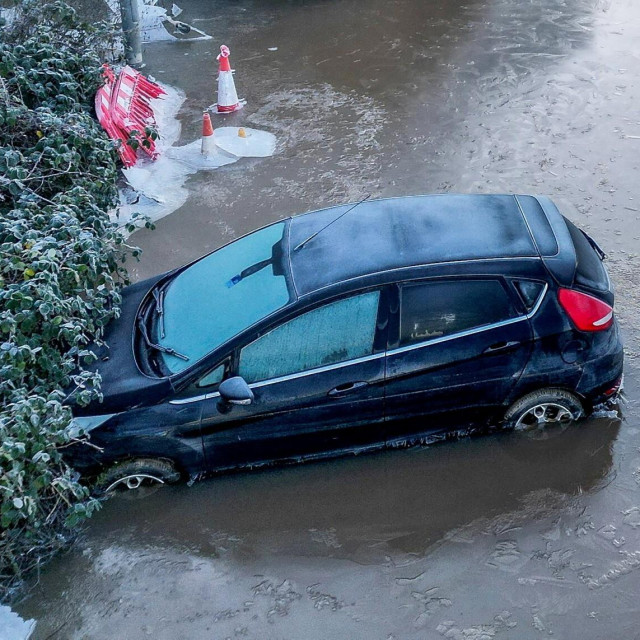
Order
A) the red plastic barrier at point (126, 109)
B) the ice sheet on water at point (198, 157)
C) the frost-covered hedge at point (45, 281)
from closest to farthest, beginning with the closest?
the frost-covered hedge at point (45, 281) → the red plastic barrier at point (126, 109) → the ice sheet on water at point (198, 157)

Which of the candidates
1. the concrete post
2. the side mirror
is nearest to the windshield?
the side mirror

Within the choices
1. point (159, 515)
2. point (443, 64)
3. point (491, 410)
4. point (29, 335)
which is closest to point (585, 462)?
point (491, 410)

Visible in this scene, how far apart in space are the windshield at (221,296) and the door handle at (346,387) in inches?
26.0

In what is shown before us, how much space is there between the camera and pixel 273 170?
9.73 metres

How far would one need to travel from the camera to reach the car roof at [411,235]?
5.13 meters

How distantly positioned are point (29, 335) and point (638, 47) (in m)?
11.6

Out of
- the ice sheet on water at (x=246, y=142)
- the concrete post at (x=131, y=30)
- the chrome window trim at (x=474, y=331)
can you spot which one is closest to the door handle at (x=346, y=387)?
the chrome window trim at (x=474, y=331)

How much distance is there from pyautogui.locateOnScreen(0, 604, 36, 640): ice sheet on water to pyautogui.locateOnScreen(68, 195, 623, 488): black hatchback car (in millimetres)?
967

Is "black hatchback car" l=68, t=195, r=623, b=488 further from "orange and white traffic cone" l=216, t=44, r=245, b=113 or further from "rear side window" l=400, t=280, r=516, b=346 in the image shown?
"orange and white traffic cone" l=216, t=44, r=245, b=113

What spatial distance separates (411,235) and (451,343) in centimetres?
80

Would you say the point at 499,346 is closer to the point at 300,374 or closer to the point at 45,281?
the point at 300,374

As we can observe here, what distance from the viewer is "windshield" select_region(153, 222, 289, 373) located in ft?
16.9

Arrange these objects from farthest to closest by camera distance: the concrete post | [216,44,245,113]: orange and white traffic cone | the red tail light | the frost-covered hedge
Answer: the concrete post, [216,44,245,113]: orange and white traffic cone, the red tail light, the frost-covered hedge

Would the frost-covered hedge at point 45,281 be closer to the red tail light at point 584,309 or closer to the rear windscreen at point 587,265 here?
the red tail light at point 584,309
